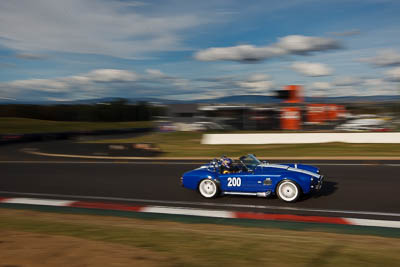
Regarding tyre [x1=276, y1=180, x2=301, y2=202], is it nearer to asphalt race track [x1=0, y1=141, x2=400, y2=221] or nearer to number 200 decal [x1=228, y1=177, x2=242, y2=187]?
asphalt race track [x1=0, y1=141, x2=400, y2=221]

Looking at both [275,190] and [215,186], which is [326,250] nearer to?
[275,190]

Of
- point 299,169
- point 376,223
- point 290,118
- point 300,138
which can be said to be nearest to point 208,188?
point 299,169

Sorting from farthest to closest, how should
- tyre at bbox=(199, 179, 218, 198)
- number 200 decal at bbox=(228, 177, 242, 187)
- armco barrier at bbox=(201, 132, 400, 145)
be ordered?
1. armco barrier at bbox=(201, 132, 400, 145)
2. tyre at bbox=(199, 179, 218, 198)
3. number 200 decal at bbox=(228, 177, 242, 187)

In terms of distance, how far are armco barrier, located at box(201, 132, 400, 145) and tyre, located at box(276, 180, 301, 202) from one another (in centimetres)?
1045

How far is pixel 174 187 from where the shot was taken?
376 inches

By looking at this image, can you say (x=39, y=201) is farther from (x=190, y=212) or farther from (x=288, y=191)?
(x=288, y=191)

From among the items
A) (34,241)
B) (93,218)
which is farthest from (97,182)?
(34,241)

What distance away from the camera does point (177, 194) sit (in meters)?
→ 8.80

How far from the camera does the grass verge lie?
13.1 ft

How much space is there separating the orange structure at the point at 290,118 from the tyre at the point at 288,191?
39.2 feet

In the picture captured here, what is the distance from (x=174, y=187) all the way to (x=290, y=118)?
11763mm

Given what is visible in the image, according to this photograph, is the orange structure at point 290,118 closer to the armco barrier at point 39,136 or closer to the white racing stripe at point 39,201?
the white racing stripe at point 39,201

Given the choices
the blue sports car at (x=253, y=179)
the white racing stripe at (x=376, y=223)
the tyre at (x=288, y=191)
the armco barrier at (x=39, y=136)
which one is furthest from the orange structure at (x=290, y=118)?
the armco barrier at (x=39, y=136)

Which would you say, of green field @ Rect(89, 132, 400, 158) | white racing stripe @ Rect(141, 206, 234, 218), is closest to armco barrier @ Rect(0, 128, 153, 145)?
green field @ Rect(89, 132, 400, 158)
